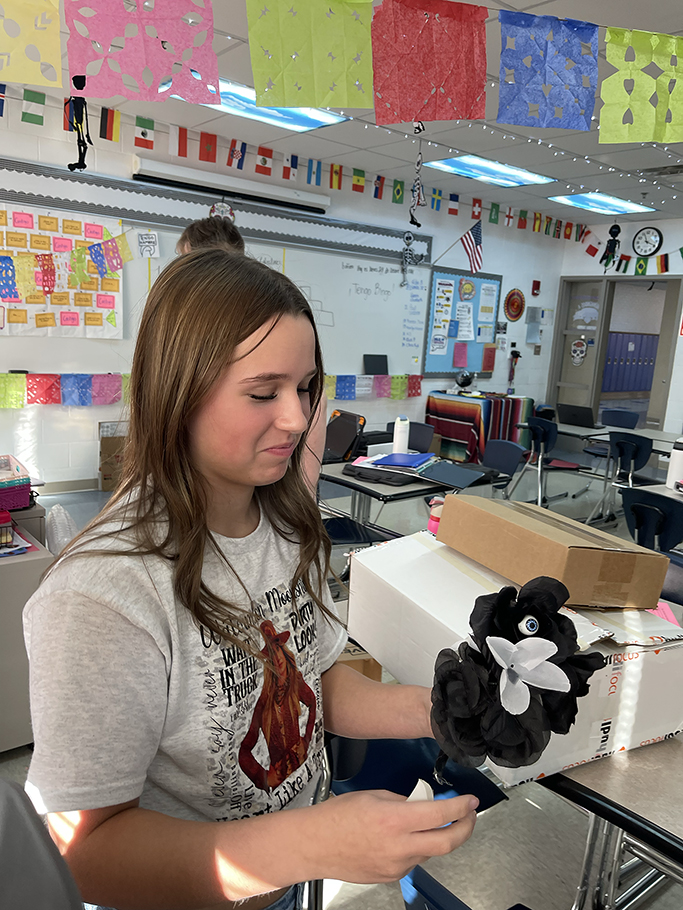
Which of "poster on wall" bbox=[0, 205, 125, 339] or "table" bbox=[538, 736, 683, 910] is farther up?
"poster on wall" bbox=[0, 205, 125, 339]

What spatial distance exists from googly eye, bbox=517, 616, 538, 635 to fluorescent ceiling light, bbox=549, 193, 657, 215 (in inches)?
267

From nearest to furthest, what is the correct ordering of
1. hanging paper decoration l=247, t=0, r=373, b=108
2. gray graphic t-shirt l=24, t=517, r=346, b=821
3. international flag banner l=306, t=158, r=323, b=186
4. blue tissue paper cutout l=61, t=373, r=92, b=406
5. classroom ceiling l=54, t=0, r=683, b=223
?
gray graphic t-shirt l=24, t=517, r=346, b=821 → hanging paper decoration l=247, t=0, r=373, b=108 → classroom ceiling l=54, t=0, r=683, b=223 → blue tissue paper cutout l=61, t=373, r=92, b=406 → international flag banner l=306, t=158, r=323, b=186

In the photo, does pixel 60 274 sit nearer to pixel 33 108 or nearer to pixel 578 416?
pixel 33 108

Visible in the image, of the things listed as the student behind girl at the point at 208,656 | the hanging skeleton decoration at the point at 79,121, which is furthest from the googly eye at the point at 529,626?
the hanging skeleton decoration at the point at 79,121

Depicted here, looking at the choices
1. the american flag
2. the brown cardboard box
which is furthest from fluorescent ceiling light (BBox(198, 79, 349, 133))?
the brown cardboard box

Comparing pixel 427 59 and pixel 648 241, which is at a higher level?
pixel 648 241

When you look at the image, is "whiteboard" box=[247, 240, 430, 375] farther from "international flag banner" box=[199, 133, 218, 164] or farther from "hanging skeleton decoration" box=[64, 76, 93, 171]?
"hanging skeleton decoration" box=[64, 76, 93, 171]

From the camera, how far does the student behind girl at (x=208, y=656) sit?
2.03 ft

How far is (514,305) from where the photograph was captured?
7965 millimetres

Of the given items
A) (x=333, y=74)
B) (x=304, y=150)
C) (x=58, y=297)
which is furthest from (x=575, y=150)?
(x=58, y=297)

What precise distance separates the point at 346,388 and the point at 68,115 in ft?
10.8

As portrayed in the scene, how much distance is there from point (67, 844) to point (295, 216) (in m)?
5.74

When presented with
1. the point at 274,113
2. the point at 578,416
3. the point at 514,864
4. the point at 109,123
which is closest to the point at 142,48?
the point at 514,864

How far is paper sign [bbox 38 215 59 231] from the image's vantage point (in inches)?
175
